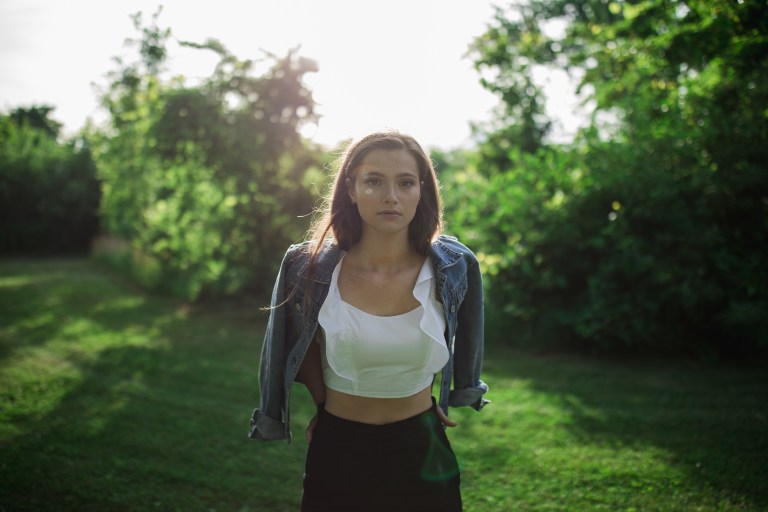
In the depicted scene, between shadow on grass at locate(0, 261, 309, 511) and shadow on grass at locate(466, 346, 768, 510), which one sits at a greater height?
shadow on grass at locate(466, 346, 768, 510)

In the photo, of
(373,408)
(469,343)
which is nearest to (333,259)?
(373,408)

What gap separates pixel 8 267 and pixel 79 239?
662cm

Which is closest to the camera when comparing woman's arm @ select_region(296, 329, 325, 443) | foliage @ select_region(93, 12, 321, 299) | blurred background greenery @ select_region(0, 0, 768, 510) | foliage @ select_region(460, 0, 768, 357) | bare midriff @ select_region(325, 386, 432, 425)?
bare midriff @ select_region(325, 386, 432, 425)

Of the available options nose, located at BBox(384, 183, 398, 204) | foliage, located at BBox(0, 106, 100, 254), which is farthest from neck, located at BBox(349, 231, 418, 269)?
foliage, located at BBox(0, 106, 100, 254)

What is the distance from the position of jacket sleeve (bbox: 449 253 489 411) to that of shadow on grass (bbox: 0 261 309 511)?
1.81m

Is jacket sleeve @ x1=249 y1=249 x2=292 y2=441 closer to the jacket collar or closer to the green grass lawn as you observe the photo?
the jacket collar

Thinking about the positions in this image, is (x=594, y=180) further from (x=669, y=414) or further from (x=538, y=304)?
(x=669, y=414)

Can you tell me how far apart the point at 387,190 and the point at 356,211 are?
0.27m

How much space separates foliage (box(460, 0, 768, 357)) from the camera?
242 inches

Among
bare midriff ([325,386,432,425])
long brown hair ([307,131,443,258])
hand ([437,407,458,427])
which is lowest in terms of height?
hand ([437,407,458,427])

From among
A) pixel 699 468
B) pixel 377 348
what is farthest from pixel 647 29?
pixel 377 348

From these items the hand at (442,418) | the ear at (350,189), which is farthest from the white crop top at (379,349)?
the ear at (350,189)

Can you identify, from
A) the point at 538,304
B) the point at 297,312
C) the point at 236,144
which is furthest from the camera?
the point at 236,144

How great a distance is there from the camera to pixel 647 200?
6.75 meters
